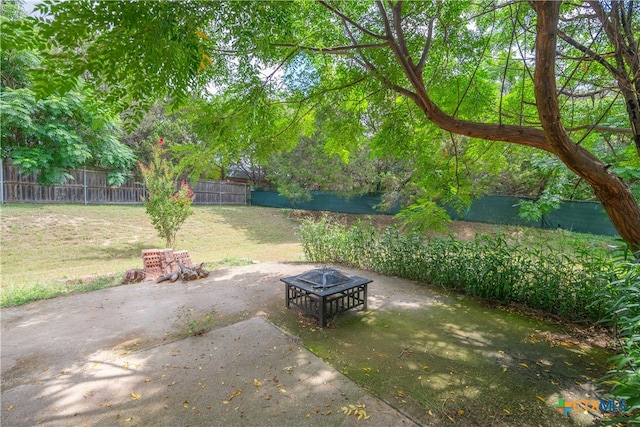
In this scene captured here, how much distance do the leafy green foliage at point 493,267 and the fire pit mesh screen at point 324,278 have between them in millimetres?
1912

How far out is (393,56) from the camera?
340 cm

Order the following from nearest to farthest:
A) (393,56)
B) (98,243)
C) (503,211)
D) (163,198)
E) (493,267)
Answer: (393,56), (493,267), (163,198), (98,243), (503,211)

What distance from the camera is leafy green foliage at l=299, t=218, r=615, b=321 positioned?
329 centimetres

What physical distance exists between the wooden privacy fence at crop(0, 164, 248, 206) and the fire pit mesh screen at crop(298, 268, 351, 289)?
5.47 m

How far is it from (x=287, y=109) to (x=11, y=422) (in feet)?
13.0

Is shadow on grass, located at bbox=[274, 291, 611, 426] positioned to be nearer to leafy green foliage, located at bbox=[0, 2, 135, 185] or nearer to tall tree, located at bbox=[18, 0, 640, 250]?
tall tree, located at bbox=[18, 0, 640, 250]

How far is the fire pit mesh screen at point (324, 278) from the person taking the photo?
333cm

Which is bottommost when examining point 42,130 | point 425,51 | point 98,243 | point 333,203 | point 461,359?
point 461,359

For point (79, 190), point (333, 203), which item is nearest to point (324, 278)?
point (333, 203)

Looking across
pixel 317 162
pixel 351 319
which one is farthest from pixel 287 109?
pixel 317 162

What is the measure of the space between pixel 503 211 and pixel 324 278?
10321 millimetres

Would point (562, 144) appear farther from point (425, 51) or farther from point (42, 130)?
point (42, 130)

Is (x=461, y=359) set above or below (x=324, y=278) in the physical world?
below

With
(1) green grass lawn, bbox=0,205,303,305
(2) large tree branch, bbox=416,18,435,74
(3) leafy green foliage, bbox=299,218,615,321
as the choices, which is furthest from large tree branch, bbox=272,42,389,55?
(1) green grass lawn, bbox=0,205,303,305
